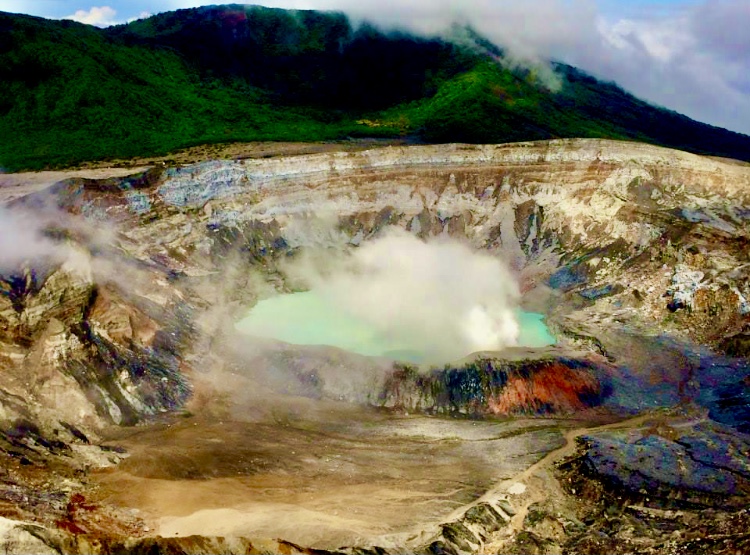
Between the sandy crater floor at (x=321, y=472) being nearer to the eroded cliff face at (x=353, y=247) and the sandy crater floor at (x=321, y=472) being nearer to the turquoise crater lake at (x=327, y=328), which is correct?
the eroded cliff face at (x=353, y=247)

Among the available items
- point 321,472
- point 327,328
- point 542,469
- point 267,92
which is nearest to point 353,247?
point 327,328

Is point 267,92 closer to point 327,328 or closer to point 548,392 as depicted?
point 327,328

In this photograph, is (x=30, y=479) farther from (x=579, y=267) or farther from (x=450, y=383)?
(x=579, y=267)

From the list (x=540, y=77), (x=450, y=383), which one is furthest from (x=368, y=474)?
(x=540, y=77)

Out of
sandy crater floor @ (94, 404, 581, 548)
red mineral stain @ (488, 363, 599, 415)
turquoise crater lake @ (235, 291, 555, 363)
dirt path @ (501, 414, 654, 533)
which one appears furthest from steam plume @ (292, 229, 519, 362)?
dirt path @ (501, 414, 654, 533)

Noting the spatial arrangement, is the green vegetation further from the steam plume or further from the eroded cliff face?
the steam plume

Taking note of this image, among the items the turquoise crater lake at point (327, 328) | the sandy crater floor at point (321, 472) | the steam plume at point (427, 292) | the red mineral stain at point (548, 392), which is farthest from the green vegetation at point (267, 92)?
the sandy crater floor at point (321, 472)
